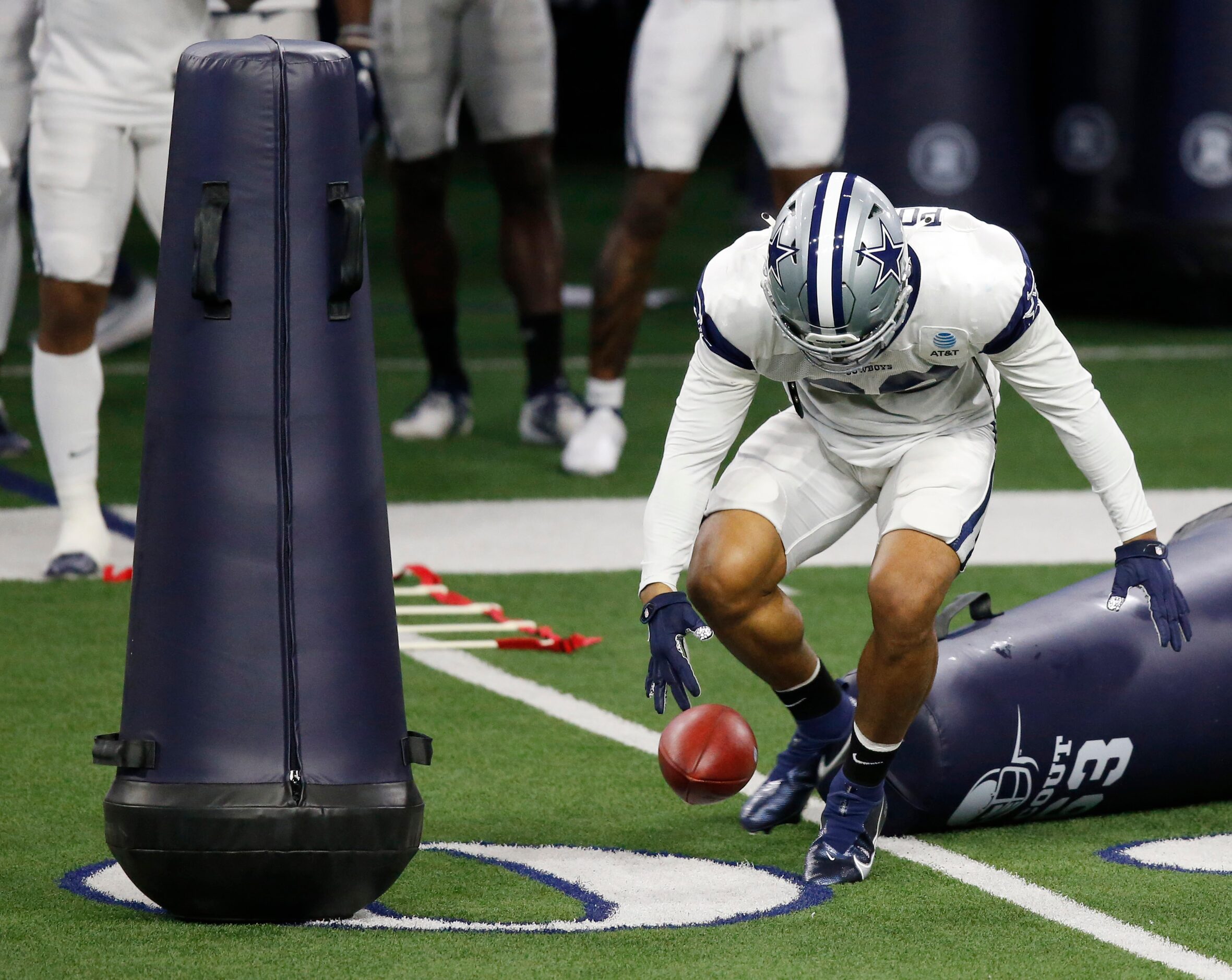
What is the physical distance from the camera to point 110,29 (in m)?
5.33

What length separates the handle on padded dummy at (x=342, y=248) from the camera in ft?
10.2

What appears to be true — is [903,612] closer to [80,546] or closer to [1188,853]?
[1188,853]

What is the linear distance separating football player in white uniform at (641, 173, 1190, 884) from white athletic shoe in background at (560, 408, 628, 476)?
3.22 m

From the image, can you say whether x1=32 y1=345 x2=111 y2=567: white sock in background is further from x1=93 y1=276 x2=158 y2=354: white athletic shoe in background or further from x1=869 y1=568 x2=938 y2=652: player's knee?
x1=93 y1=276 x2=158 y2=354: white athletic shoe in background

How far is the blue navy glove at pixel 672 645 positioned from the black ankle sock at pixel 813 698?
447 mm

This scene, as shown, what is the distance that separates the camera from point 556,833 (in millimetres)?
3646

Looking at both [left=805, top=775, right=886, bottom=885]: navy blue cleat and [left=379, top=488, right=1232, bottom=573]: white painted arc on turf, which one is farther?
[left=379, top=488, right=1232, bottom=573]: white painted arc on turf

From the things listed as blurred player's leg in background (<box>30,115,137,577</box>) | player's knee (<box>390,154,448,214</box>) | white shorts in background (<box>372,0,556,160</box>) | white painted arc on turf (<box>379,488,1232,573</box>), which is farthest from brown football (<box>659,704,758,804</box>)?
player's knee (<box>390,154,448,214</box>)

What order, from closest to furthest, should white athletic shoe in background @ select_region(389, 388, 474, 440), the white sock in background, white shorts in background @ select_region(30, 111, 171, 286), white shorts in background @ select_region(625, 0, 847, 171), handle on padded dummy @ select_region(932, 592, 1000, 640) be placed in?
handle on padded dummy @ select_region(932, 592, 1000, 640)
white shorts in background @ select_region(30, 111, 171, 286)
the white sock in background
white shorts in background @ select_region(625, 0, 847, 171)
white athletic shoe in background @ select_region(389, 388, 474, 440)

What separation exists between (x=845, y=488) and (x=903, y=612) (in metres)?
0.45

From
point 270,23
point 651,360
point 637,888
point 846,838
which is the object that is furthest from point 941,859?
point 651,360

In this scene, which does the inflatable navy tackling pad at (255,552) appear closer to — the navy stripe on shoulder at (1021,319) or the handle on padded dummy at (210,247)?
the handle on padded dummy at (210,247)

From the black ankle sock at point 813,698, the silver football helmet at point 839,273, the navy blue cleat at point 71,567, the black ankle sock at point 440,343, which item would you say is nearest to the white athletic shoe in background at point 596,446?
the black ankle sock at point 440,343

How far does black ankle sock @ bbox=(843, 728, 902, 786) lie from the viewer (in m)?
3.48
